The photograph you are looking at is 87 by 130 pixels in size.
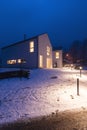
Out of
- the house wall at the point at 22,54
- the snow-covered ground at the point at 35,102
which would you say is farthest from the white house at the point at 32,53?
the snow-covered ground at the point at 35,102

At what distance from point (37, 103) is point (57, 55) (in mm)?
33588

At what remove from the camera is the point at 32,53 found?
34.8 metres

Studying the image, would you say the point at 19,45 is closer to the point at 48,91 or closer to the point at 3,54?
the point at 3,54

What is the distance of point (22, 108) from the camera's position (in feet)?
33.3

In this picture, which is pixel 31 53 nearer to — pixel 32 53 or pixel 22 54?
pixel 32 53

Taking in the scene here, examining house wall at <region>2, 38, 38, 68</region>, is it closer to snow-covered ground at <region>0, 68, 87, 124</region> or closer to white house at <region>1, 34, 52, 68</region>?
white house at <region>1, 34, 52, 68</region>

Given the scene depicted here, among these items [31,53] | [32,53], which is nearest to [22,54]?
[31,53]

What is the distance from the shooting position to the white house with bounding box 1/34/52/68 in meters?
34.2

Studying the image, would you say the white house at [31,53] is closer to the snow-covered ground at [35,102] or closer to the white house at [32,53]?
the white house at [32,53]

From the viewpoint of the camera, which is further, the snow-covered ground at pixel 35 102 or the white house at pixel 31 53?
the white house at pixel 31 53

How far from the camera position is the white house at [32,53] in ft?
112

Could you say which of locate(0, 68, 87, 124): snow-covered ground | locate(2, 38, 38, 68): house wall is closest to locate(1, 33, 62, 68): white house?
locate(2, 38, 38, 68): house wall

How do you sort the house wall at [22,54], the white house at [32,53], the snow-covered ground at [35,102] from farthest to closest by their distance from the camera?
1. the house wall at [22,54]
2. the white house at [32,53]
3. the snow-covered ground at [35,102]

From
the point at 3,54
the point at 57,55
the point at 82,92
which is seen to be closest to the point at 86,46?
the point at 57,55
